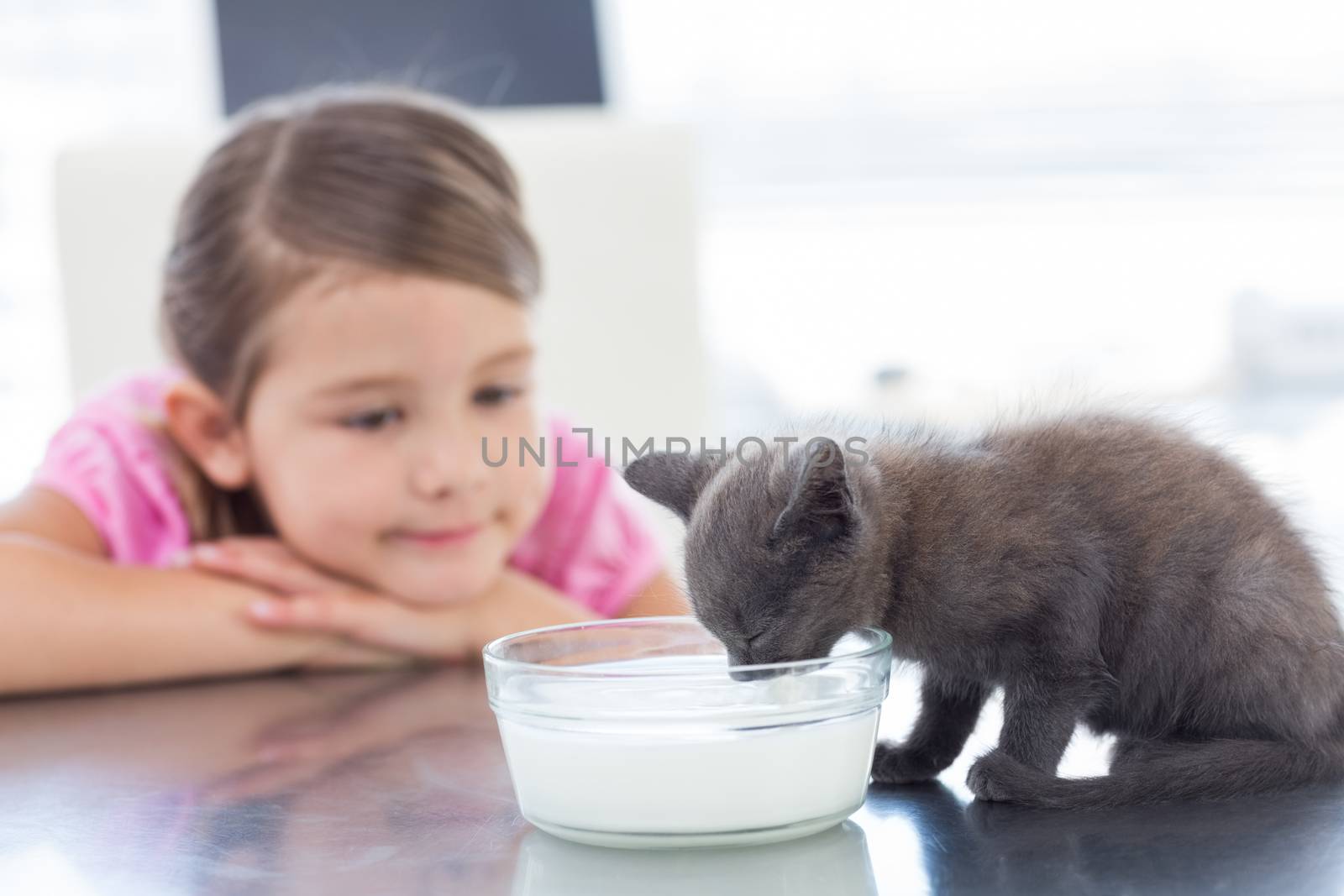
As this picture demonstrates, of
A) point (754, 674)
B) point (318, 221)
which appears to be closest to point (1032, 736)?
point (754, 674)

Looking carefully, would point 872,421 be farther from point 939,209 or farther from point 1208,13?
point 1208,13

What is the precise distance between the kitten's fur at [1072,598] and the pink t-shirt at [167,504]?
32.7 inches

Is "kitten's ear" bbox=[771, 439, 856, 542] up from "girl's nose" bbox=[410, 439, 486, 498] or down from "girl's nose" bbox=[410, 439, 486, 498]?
up

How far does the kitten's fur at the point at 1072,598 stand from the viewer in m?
0.67

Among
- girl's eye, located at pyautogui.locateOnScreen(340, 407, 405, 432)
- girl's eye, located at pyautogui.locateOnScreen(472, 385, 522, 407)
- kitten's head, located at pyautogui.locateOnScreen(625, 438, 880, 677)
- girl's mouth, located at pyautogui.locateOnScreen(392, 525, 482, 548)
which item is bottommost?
girl's mouth, located at pyautogui.locateOnScreen(392, 525, 482, 548)

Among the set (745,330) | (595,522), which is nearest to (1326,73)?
(745,330)

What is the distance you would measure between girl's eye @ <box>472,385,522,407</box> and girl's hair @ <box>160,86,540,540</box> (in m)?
0.13

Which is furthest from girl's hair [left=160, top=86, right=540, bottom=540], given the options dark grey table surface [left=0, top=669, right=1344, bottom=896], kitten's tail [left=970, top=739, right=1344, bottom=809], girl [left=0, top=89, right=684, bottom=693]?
kitten's tail [left=970, top=739, right=1344, bottom=809]

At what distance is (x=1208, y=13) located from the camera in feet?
11.2

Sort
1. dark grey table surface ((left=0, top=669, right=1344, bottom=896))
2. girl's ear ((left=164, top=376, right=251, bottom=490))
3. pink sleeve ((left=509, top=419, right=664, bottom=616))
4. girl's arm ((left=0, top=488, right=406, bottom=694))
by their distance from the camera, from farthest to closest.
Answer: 1. pink sleeve ((left=509, top=419, right=664, bottom=616))
2. girl's ear ((left=164, top=376, right=251, bottom=490))
3. girl's arm ((left=0, top=488, right=406, bottom=694))
4. dark grey table surface ((left=0, top=669, right=1344, bottom=896))

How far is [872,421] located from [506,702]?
1.06ft

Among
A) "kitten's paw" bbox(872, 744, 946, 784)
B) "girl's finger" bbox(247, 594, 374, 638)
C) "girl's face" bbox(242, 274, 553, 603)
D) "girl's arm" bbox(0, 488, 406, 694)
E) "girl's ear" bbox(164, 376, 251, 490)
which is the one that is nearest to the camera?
"kitten's paw" bbox(872, 744, 946, 784)

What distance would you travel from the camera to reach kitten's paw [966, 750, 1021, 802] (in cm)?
66

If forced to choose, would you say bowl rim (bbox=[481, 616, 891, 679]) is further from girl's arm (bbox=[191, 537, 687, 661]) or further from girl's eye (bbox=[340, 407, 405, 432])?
girl's eye (bbox=[340, 407, 405, 432])
